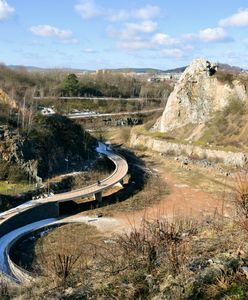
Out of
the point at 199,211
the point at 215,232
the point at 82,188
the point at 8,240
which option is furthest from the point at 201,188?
the point at 215,232

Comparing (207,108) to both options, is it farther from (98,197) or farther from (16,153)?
(16,153)

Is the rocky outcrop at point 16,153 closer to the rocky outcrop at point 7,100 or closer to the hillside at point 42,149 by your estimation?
the hillside at point 42,149

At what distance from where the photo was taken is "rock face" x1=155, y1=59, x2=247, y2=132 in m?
55.7

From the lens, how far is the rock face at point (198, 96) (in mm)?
55656

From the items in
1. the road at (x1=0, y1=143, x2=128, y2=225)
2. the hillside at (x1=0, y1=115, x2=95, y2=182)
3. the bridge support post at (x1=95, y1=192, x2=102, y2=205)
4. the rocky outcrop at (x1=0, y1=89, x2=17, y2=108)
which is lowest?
the bridge support post at (x1=95, y1=192, x2=102, y2=205)

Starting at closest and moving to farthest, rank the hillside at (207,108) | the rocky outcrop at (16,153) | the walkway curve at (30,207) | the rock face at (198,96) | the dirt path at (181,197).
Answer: the walkway curve at (30,207) → the dirt path at (181,197) → the rocky outcrop at (16,153) → the hillside at (207,108) → the rock face at (198,96)

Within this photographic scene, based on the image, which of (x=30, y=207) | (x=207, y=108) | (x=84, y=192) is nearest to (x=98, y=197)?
(x=84, y=192)

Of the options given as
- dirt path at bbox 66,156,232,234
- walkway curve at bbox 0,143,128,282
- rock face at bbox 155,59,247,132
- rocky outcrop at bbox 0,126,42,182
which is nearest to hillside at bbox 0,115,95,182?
rocky outcrop at bbox 0,126,42,182

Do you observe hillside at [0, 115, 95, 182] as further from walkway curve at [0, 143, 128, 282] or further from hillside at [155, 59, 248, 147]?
hillside at [155, 59, 248, 147]

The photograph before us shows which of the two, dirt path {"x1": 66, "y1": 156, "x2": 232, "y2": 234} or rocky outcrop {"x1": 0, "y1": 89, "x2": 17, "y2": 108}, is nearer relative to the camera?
dirt path {"x1": 66, "y1": 156, "x2": 232, "y2": 234}

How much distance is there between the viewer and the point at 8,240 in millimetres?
24719

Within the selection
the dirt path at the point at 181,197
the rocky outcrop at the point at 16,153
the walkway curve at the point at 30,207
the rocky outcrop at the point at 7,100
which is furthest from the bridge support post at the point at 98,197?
the rocky outcrop at the point at 7,100

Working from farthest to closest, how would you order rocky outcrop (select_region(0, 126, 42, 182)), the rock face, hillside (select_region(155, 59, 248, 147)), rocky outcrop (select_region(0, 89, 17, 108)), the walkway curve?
the rock face < hillside (select_region(155, 59, 248, 147)) < rocky outcrop (select_region(0, 89, 17, 108)) < rocky outcrop (select_region(0, 126, 42, 182)) < the walkway curve

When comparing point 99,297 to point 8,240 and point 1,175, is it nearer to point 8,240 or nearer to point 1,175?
point 8,240
